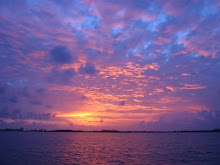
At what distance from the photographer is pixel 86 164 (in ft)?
168

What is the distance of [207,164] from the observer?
168ft

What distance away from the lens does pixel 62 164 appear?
50312 mm

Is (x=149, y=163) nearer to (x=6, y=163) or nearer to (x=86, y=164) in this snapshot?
(x=86, y=164)

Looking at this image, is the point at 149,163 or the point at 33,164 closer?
the point at 33,164

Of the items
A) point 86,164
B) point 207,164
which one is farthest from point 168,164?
point 86,164

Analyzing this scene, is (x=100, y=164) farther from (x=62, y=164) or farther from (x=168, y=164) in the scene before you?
(x=168, y=164)

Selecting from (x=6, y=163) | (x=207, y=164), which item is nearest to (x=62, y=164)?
(x=6, y=163)

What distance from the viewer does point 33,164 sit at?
48844mm

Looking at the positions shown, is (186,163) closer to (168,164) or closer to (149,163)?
(168,164)

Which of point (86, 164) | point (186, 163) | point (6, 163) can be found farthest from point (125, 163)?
point (6, 163)

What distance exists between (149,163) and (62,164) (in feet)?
67.1

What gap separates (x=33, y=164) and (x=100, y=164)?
15.0m

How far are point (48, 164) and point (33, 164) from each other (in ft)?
10.6

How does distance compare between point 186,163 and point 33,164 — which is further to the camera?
point 186,163
